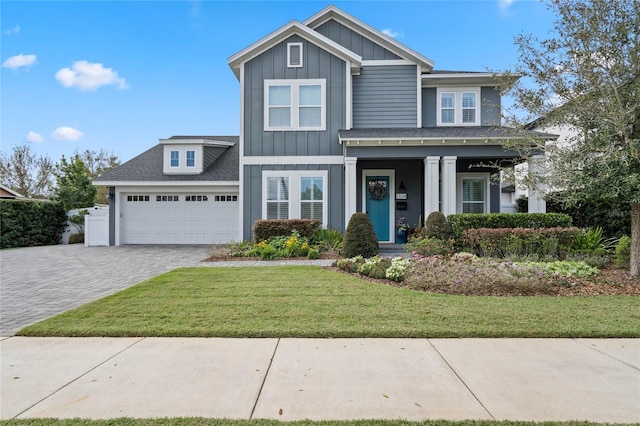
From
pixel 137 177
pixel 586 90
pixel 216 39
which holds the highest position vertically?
pixel 216 39

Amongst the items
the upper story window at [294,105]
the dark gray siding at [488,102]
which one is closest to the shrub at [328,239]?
the upper story window at [294,105]

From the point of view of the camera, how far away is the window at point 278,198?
1191cm

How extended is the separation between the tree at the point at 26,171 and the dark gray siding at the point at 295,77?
82.0 ft

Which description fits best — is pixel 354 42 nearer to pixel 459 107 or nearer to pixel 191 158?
pixel 459 107

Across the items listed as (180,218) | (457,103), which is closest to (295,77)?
(457,103)

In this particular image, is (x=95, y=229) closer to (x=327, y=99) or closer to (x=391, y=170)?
(x=327, y=99)

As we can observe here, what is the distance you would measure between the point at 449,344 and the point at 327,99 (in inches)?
383

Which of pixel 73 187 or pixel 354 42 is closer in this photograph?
pixel 354 42

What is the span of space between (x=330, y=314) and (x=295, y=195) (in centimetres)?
745

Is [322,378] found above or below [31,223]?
below

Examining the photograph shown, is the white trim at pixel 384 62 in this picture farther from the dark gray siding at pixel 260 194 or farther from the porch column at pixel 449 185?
the dark gray siding at pixel 260 194

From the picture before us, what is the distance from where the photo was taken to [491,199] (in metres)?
13.2

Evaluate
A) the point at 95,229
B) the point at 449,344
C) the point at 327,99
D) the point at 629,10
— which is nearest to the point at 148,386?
the point at 449,344

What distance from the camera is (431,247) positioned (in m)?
9.09
